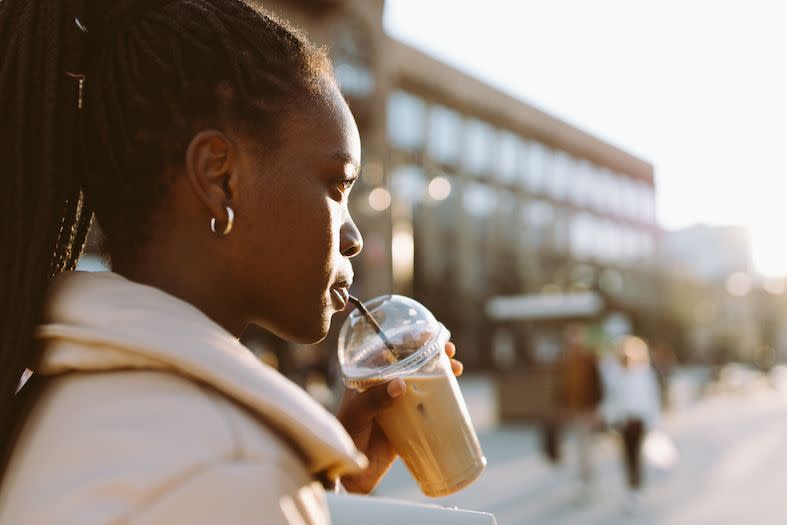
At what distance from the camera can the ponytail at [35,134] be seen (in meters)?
0.94

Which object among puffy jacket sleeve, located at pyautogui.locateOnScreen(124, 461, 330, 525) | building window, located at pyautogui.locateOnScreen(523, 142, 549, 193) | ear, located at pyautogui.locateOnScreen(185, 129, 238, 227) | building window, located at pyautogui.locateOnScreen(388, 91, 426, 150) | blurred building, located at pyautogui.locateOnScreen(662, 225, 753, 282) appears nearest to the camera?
puffy jacket sleeve, located at pyautogui.locateOnScreen(124, 461, 330, 525)

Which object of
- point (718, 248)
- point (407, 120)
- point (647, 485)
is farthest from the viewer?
point (718, 248)

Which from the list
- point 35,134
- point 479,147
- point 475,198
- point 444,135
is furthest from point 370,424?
point 479,147

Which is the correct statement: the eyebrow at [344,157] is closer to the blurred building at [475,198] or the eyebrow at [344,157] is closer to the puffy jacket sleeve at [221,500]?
the puffy jacket sleeve at [221,500]

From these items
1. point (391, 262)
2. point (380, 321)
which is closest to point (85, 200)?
point (380, 321)

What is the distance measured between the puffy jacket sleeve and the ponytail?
35 cm

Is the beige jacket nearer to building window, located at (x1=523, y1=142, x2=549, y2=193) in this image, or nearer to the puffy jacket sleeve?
the puffy jacket sleeve

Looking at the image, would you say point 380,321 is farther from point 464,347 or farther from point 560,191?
point 560,191

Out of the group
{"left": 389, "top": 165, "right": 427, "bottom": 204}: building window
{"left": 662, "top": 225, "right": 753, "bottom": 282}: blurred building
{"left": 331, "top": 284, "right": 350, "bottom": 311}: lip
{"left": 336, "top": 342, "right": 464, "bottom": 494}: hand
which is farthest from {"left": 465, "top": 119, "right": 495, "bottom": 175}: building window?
{"left": 662, "top": 225, "right": 753, "bottom": 282}: blurred building

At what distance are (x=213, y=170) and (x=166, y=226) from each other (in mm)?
97

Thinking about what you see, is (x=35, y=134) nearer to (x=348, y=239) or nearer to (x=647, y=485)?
(x=348, y=239)

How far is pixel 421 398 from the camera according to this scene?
56.9 inches

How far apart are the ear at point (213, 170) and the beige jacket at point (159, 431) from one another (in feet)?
0.49

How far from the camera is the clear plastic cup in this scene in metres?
1.44
